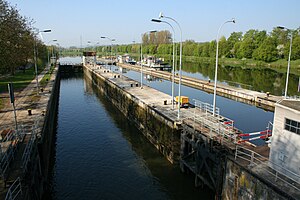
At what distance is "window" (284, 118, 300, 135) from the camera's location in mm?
12719

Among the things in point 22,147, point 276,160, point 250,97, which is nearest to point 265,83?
point 250,97

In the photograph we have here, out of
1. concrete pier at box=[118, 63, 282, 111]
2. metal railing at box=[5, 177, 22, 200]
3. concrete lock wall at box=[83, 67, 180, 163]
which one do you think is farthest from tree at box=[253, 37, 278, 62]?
metal railing at box=[5, 177, 22, 200]

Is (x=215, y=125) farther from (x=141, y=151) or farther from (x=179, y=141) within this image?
(x=141, y=151)

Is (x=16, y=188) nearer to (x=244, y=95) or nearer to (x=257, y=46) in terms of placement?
(x=244, y=95)

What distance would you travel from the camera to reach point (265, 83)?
67.8 metres

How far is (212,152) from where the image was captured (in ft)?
57.1

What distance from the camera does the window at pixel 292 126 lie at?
12719 millimetres

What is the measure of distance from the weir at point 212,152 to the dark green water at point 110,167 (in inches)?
47.9

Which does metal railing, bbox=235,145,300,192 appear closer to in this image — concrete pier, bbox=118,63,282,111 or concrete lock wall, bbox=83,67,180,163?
concrete lock wall, bbox=83,67,180,163

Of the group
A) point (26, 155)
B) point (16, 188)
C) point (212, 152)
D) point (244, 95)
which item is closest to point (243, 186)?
point (212, 152)

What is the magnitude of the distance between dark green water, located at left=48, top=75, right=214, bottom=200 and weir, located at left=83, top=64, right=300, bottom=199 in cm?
122

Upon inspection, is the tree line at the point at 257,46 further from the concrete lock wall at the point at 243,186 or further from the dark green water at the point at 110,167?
the concrete lock wall at the point at 243,186

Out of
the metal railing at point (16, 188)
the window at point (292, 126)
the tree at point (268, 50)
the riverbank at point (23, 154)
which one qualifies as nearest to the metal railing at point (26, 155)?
the riverbank at point (23, 154)

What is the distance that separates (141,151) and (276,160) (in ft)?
51.1
